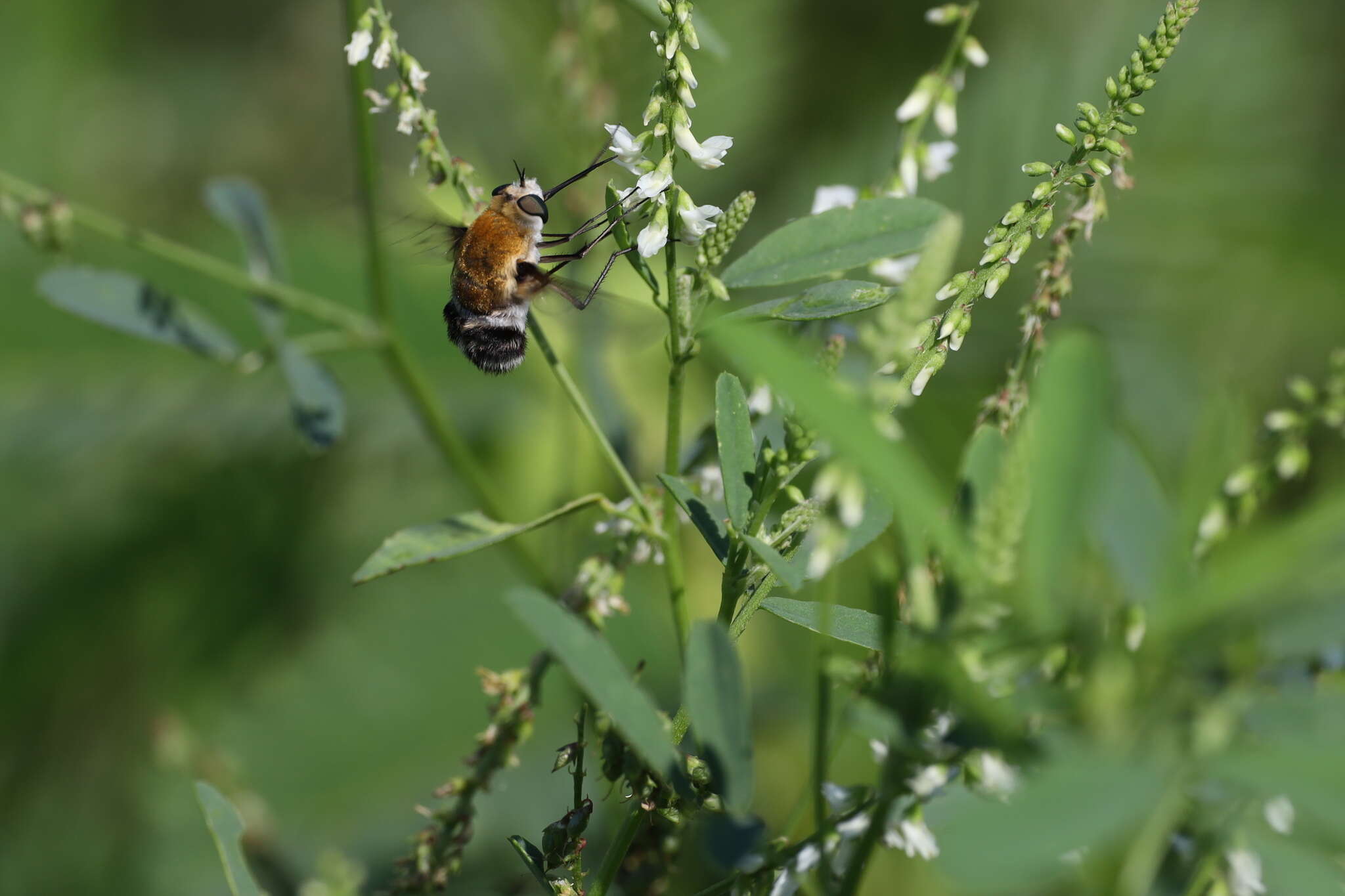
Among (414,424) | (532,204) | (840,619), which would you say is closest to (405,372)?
(532,204)

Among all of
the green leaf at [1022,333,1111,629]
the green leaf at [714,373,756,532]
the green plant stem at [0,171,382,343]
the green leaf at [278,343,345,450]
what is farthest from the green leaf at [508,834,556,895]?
the green plant stem at [0,171,382,343]

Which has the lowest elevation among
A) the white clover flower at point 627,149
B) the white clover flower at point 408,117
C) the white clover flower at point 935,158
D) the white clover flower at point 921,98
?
the white clover flower at point 935,158

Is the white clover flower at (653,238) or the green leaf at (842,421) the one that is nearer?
the green leaf at (842,421)

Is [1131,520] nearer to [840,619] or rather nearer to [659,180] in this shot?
[840,619]

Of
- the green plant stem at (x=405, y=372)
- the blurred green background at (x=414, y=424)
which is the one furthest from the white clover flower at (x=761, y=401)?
the blurred green background at (x=414, y=424)

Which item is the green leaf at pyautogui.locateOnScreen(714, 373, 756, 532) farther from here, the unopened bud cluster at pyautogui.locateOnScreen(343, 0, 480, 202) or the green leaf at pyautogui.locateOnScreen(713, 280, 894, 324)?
the unopened bud cluster at pyautogui.locateOnScreen(343, 0, 480, 202)

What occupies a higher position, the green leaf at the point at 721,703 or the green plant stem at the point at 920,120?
the green plant stem at the point at 920,120

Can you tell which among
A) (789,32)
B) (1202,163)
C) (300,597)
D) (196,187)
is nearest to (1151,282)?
(1202,163)

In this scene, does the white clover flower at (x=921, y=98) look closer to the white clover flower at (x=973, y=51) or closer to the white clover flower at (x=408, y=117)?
the white clover flower at (x=973, y=51)
